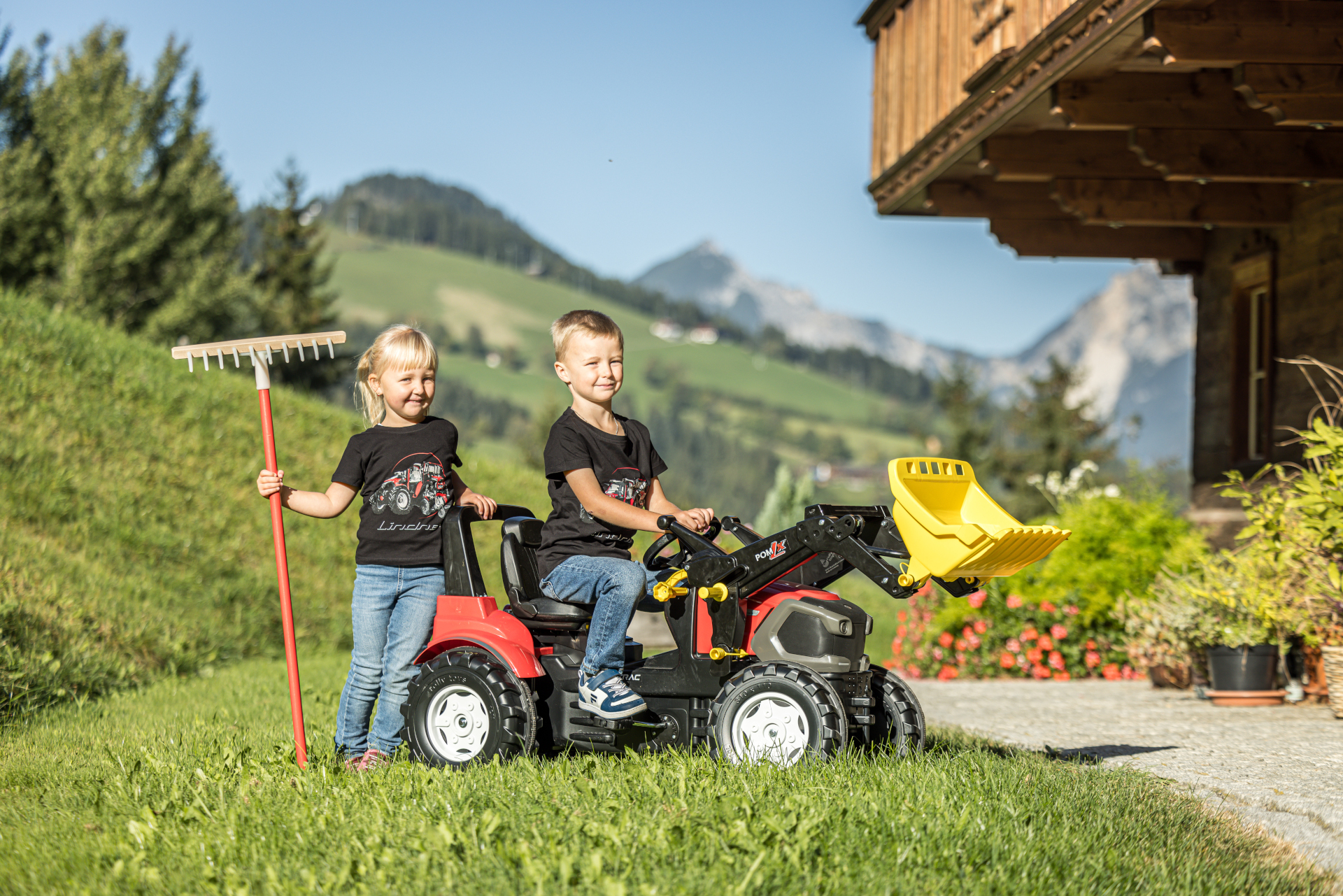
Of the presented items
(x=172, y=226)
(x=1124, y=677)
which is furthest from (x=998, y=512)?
(x=172, y=226)

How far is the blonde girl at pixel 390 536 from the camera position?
4.77 metres

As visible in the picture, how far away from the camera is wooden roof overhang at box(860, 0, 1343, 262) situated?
6141 millimetres

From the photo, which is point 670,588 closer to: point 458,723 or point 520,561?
point 520,561

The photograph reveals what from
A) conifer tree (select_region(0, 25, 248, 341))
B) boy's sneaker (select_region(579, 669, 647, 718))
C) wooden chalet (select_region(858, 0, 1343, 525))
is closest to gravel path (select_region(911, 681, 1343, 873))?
boy's sneaker (select_region(579, 669, 647, 718))

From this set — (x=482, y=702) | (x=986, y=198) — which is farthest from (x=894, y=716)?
(x=986, y=198)

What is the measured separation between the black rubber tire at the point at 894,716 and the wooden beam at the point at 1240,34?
3.71m

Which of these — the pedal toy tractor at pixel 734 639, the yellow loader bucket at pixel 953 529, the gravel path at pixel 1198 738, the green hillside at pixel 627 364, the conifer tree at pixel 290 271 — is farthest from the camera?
the green hillside at pixel 627 364

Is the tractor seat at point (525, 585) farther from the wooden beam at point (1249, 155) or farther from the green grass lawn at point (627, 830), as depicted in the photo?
the wooden beam at point (1249, 155)

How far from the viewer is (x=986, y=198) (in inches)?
392

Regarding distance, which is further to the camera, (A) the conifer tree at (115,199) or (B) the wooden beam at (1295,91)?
(A) the conifer tree at (115,199)

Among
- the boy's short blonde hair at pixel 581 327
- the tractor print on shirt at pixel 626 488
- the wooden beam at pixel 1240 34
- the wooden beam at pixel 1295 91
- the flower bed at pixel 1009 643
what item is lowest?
the flower bed at pixel 1009 643

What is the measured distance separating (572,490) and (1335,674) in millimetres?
4567

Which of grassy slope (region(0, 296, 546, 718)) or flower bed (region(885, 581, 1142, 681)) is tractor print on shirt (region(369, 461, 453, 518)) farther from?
flower bed (region(885, 581, 1142, 681))

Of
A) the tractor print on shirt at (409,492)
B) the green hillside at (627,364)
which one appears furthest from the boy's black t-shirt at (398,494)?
the green hillside at (627,364)
